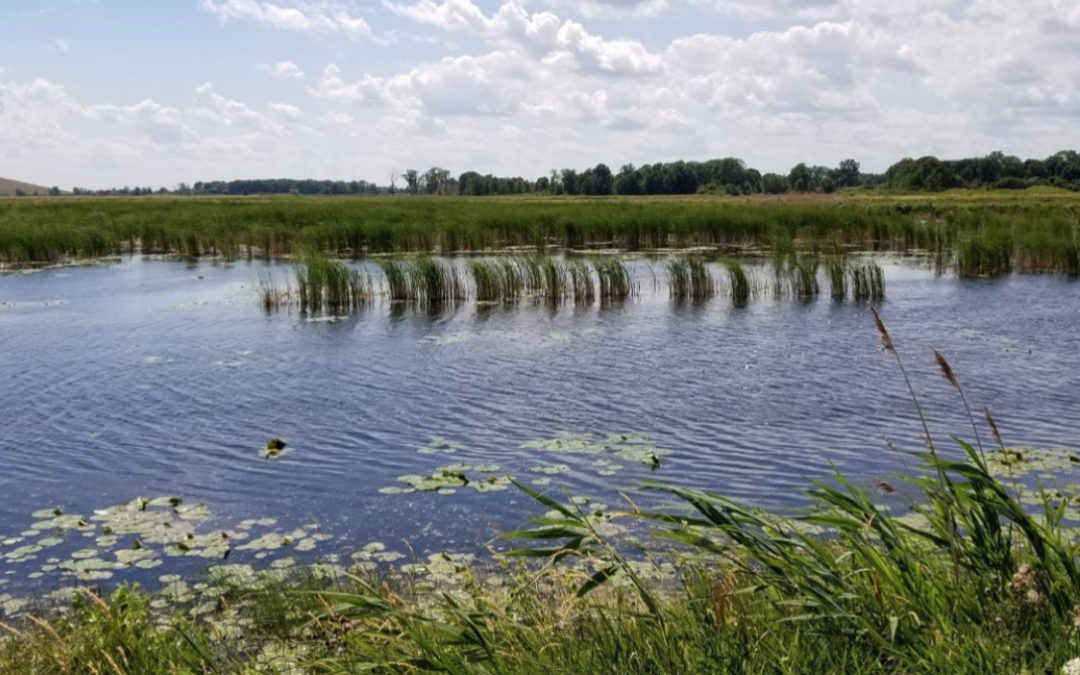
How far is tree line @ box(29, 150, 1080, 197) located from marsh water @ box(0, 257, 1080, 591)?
7080 centimetres

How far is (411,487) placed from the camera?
30.9ft

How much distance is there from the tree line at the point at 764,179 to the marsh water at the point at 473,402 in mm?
70804

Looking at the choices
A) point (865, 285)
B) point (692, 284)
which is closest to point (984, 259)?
point (865, 285)

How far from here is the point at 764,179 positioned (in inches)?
4395

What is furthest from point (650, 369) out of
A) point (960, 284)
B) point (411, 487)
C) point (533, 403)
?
point (960, 284)

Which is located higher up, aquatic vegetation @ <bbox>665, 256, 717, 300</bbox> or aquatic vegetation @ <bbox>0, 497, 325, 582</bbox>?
aquatic vegetation @ <bbox>665, 256, 717, 300</bbox>

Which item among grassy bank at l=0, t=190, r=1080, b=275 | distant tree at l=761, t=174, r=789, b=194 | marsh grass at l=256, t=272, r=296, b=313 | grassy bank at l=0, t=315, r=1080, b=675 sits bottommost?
marsh grass at l=256, t=272, r=296, b=313

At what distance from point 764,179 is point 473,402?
10345 cm

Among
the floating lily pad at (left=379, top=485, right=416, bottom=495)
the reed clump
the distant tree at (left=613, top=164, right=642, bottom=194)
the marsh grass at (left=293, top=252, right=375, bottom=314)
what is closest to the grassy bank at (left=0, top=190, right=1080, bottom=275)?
the reed clump

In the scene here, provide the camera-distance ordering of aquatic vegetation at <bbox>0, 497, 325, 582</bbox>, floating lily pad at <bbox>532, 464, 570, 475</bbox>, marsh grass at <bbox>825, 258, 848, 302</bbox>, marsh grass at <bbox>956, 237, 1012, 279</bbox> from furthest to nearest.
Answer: marsh grass at <bbox>956, 237, 1012, 279</bbox>
marsh grass at <bbox>825, 258, 848, 302</bbox>
floating lily pad at <bbox>532, 464, 570, 475</bbox>
aquatic vegetation at <bbox>0, 497, 325, 582</bbox>

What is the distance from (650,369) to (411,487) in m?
6.41

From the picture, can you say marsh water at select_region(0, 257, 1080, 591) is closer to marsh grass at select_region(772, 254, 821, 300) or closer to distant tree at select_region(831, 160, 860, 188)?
marsh grass at select_region(772, 254, 821, 300)

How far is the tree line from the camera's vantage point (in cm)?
8756

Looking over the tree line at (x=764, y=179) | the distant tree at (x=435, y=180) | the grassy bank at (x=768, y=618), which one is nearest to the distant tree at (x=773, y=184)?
the tree line at (x=764, y=179)
